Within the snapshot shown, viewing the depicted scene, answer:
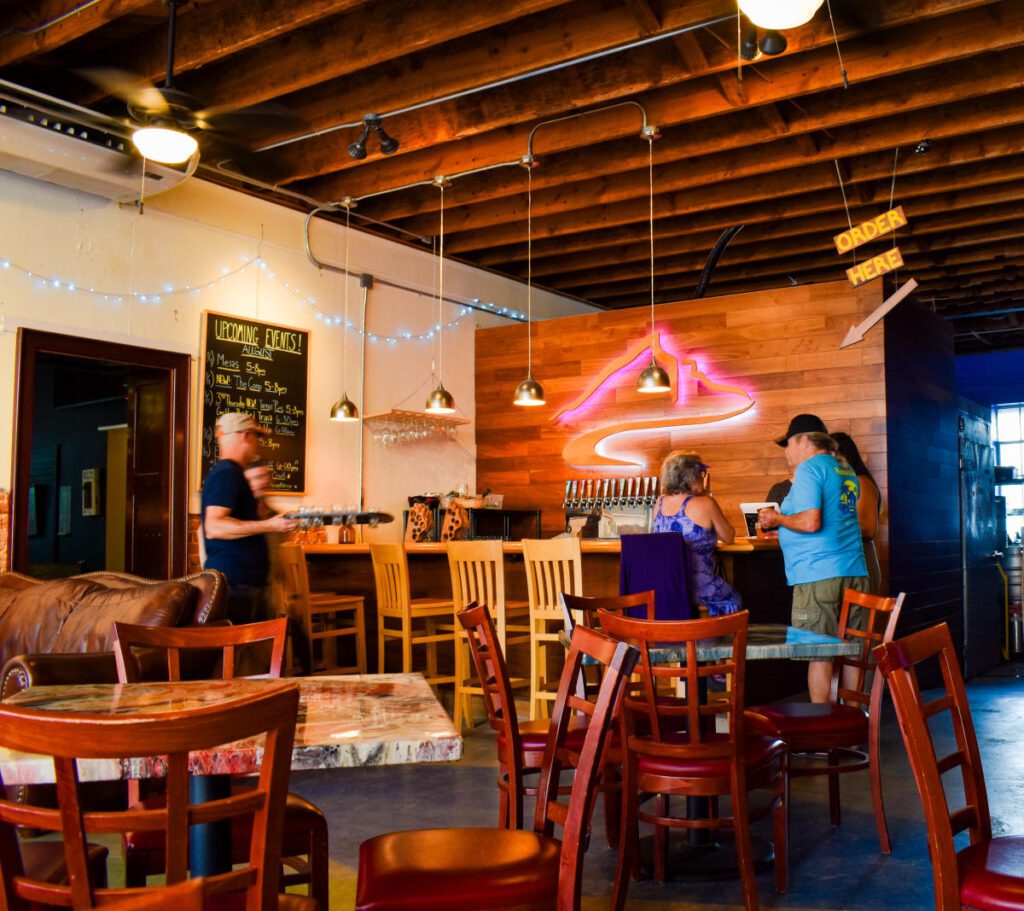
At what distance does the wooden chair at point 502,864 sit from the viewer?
6.27 feet

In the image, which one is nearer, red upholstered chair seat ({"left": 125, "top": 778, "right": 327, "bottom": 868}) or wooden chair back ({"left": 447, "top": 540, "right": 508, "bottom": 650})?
red upholstered chair seat ({"left": 125, "top": 778, "right": 327, "bottom": 868})

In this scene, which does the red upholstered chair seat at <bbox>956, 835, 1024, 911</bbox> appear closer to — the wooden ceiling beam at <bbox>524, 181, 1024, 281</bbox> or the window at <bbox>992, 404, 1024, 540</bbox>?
the wooden ceiling beam at <bbox>524, 181, 1024, 281</bbox>

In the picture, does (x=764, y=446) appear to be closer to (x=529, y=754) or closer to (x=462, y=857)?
(x=529, y=754)

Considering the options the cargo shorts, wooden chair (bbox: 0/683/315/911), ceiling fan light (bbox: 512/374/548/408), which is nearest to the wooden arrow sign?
ceiling fan light (bbox: 512/374/548/408)

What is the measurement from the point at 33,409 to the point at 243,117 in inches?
114

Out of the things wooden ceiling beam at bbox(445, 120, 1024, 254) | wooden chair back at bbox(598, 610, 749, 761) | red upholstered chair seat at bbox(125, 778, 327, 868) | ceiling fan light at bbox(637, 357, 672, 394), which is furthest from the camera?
ceiling fan light at bbox(637, 357, 672, 394)

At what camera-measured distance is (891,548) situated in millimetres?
7137

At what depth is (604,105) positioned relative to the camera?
A: 646 cm

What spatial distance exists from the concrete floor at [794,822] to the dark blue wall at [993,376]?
25.2ft

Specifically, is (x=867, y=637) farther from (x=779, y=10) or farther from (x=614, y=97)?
(x=614, y=97)

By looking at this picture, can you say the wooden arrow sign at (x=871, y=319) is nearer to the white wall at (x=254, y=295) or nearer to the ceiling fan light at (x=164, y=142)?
the white wall at (x=254, y=295)

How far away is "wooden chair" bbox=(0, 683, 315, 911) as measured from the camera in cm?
133

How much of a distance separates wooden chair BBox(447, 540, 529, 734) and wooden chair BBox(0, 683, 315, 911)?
4177 mm

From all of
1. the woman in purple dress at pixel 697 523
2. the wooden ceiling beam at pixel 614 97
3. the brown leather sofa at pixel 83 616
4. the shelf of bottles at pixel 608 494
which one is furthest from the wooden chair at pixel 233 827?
the shelf of bottles at pixel 608 494
